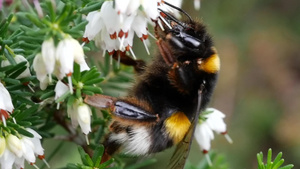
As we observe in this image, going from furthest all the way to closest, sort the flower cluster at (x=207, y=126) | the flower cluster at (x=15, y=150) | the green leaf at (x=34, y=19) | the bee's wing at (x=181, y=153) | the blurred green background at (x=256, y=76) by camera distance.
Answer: the blurred green background at (x=256, y=76) → the flower cluster at (x=207, y=126) → the bee's wing at (x=181, y=153) → the flower cluster at (x=15, y=150) → the green leaf at (x=34, y=19)

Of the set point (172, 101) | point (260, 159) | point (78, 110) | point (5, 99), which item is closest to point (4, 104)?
point (5, 99)

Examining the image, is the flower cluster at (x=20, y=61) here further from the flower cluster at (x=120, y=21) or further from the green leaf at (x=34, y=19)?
the green leaf at (x=34, y=19)

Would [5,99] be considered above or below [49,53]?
below

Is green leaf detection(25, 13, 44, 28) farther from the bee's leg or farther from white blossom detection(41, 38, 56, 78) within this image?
the bee's leg

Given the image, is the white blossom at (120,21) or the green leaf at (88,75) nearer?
the white blossom at (120,21)

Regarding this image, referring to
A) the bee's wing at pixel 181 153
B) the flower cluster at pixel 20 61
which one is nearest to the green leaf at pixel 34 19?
the flower cluster at pixel 20 61

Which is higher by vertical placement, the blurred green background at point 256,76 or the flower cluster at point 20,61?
the flower cluster at point 20,61

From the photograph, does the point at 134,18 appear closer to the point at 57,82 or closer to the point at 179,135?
the point at 57,82

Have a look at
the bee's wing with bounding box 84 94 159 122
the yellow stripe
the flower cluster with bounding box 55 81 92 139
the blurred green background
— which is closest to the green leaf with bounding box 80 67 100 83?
the flower cluster with bounding box 55 81 92 139

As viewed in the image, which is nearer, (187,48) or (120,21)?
(120,21)

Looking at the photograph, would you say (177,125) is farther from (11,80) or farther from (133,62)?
(11,80)
